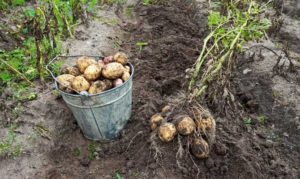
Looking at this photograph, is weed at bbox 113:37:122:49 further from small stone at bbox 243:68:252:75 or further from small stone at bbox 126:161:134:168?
small stone at bbox 126:161:134:168

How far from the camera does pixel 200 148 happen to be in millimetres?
Answer: 2129

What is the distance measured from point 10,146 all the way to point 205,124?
5.24 ft

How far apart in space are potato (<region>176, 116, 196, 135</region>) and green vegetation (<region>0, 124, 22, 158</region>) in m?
1.32

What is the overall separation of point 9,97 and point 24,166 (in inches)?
32.7

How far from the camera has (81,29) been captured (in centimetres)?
392

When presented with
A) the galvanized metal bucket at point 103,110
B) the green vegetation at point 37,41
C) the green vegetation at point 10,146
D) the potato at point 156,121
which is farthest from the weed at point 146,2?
the green vegetation at point 10,146

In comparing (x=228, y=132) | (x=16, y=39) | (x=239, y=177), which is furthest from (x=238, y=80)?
(x=16, y=39)

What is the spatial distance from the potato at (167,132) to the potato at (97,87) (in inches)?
20.8

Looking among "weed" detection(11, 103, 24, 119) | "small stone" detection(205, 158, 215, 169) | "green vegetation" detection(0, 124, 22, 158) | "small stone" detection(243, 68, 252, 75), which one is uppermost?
"small stone" detection(243, 68, 252, 75)

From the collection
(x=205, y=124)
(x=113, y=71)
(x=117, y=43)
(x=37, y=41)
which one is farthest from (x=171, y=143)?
(x=117, y=43)

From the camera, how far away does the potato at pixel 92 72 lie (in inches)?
85.7

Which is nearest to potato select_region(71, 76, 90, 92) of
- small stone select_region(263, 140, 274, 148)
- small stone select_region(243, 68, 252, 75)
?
small stone select_region(263, 140, 274, 148)

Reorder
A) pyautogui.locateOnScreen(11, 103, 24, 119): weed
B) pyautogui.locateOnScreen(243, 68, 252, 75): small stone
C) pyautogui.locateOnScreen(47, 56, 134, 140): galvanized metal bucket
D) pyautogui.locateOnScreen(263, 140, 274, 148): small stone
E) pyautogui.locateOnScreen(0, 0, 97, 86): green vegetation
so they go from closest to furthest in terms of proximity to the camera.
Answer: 1. pyautogui.locateOnScreen(47, 56, 134, 140): galvanized metal bucket
2. pyautogui.locateOnScreen(263, 140, 274, 148): small stone
3. pyautogui.locateOnScreen(11, 103, 24, 119): weed
4. pyautogui.locateOnScreen(0, 0, 97, 86): green vegetation
5. pyautogui.locateOnScreen(243, 68, 252, 75): small stone

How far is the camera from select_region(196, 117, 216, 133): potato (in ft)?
7.17
